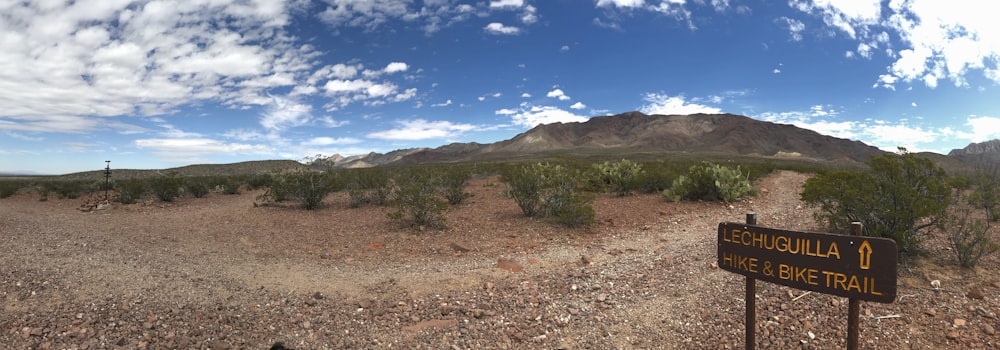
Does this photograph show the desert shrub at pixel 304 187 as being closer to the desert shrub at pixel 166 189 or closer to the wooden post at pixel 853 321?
the desert shrub at pixel 166 189

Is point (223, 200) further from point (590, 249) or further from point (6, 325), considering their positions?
point (590, 249)

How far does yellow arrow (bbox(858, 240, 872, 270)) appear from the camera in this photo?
10.4ft

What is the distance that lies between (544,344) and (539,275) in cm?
209

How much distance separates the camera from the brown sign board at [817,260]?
312 cm

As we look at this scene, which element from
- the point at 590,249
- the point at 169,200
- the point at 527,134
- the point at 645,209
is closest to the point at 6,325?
the point at 590,249

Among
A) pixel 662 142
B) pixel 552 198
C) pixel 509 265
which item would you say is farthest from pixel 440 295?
pixel 662 142

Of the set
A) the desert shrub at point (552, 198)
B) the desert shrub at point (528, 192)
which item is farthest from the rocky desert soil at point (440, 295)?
the desert shrub at point (528, 192)

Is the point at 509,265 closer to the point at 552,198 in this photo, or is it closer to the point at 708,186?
the point at 552,198

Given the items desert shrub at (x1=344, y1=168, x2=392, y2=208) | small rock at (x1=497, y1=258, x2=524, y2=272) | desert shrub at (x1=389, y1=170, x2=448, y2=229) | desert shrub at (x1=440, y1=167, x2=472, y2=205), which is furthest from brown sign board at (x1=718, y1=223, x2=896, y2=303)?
desert shrub at (x1=344, y1=168, x2=392, y2=208)

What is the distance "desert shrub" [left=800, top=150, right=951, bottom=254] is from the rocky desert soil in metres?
0.47

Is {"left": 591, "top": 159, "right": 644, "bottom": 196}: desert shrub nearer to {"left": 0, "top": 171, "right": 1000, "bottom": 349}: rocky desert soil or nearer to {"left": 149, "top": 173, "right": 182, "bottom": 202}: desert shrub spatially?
{"left": 0, "top": 171, "right": 1000, "bottom": 349}: rocky desert soil

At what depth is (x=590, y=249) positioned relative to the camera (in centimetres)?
831

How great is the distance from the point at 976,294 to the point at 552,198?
746 cm

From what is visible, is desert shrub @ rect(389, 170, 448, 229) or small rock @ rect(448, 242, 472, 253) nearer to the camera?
small rock @ rect(448, 242, 472, 253)
